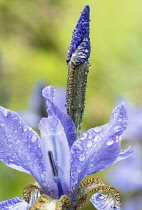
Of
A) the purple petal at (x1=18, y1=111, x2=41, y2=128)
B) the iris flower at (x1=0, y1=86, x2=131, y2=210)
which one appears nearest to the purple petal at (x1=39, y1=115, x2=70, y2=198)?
the iris flower at (x1=0, y1=86, x2=131, y2=210)

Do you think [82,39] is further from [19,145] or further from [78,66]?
[19,145]

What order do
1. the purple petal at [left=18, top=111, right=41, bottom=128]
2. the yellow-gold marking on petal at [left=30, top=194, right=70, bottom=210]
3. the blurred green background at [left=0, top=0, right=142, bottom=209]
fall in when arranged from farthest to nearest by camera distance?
the blurred green background at [left=0, top=0, right=142, bottom=209] < the purple petal at [left=18, top=111, right=41, bottom=128] < the yellow-gold marking on petal at [left=30, top=194, right=70, bottom=210]

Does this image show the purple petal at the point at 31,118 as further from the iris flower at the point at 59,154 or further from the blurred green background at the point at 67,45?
the iris flower at the point at 59,154

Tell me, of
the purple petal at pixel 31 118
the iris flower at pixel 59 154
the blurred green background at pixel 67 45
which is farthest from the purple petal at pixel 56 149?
the blurred green background at pixel 67 45

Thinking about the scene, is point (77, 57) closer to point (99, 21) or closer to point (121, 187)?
point (121, 187)

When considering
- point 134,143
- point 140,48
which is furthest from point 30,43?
point 134,143

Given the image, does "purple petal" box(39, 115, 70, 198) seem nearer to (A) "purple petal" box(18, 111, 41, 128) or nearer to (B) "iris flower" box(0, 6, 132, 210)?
(B) "iris flower" box(0, 6, 132, 210)

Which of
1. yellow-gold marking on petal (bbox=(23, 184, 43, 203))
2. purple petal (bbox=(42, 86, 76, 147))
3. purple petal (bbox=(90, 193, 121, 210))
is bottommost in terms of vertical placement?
purple petal (bbox=(90, 193, 121, 210))
